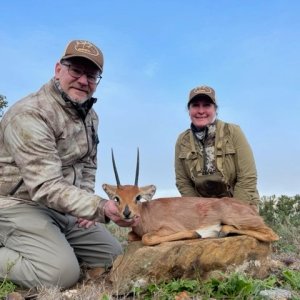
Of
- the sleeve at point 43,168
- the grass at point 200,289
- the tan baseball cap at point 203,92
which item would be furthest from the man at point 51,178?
the tan baseball cap at point 203,92

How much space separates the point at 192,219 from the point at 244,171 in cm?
284

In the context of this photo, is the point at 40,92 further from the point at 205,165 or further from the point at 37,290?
the point at 205,165

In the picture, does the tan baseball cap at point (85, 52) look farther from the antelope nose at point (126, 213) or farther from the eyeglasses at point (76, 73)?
the antelope nose at point (126, 213)

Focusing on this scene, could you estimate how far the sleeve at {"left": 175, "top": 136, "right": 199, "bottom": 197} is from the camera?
9.88 metres

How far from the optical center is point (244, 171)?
942 centimetres

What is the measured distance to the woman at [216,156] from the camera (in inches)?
365

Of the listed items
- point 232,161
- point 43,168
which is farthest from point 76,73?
point 232,161

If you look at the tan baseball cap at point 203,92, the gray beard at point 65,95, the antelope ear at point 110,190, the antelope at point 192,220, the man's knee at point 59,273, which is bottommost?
the man's knee at point 59,273

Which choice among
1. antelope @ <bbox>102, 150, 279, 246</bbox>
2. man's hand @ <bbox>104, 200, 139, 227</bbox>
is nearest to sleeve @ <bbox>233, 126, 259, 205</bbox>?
antelope @ <bbox>102, 150, 279, 246</bbox>

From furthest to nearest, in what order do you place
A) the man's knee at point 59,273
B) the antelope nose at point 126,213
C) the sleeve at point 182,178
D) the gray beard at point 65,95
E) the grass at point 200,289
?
the sleeve at point 182,178 → the gray beard at point 65,95 → the man's knee at point 59,273 → the antelope nose at point 126,213 → the grass at point 200,289

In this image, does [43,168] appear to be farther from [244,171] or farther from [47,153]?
[244,171]

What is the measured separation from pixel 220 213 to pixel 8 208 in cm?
280

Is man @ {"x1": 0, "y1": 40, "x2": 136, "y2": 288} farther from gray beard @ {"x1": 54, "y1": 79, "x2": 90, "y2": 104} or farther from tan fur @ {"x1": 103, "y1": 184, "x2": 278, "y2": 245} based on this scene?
tan fur @ {"x1": 103, "y1": 184, "x2": 278, "y2": 245}

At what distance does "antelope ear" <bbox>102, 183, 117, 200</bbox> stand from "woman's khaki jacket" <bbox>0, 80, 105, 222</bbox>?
6.8 inches
